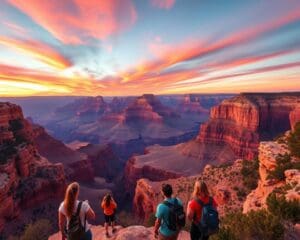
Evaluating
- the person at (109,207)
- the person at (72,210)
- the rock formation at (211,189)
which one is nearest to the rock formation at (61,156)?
the rock formation at (211,189)

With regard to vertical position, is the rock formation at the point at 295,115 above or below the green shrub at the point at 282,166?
below

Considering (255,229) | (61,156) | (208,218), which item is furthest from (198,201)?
(61,156)

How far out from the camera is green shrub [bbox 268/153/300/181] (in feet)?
52.3

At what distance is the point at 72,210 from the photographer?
18.9 ft

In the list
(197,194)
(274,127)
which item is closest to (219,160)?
(274,127)

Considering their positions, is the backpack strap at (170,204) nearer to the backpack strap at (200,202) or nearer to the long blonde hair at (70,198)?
the backpack strap at (200,202)

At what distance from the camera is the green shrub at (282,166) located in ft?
52.3

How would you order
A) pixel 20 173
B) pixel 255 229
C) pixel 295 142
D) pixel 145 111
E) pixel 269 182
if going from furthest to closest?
pixel 145 111 → pixel 20 173 → pixel 295 142 → pixel 269 182 → pixel 255 229

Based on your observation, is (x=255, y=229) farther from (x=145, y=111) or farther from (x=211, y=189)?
(x=145, y=111)

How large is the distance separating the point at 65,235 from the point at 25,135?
37726mm

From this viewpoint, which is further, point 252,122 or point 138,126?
point 138,126

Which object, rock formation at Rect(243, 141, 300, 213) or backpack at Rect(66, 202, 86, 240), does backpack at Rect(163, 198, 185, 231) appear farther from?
rock formation at Rect(243, 141, 300, 213)

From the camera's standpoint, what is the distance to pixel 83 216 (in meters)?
5.96

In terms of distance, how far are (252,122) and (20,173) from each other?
6167 cm
